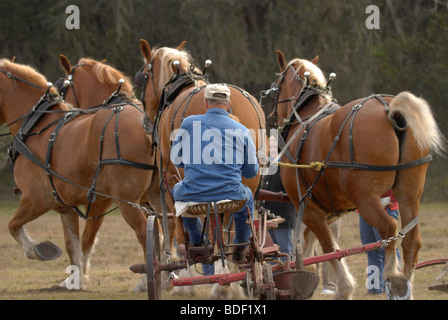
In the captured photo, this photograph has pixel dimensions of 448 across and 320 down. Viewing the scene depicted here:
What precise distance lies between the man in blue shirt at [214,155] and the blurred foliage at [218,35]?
13.9m

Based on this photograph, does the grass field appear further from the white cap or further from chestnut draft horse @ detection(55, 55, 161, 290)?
the white cap

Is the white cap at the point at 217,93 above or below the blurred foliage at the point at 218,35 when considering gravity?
below

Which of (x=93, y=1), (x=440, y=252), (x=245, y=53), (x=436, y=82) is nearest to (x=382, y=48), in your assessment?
(x=436, y=82)

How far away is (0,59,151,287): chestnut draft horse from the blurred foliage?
9.99m

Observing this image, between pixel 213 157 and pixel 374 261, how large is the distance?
10.8 feet

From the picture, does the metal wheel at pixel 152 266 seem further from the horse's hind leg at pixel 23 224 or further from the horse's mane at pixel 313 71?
the horse's mane at pixel 313 71

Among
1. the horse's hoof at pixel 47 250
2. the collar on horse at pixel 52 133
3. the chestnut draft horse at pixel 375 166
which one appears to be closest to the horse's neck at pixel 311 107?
the chestnut draft horse at pixel 375 166

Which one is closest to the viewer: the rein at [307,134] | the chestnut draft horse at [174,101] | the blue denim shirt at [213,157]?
the blue denim shirt at [213,157]

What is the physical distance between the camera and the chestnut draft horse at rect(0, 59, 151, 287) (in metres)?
7.83

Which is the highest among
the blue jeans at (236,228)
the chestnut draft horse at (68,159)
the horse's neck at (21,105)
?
the horse's neck at (21,105)

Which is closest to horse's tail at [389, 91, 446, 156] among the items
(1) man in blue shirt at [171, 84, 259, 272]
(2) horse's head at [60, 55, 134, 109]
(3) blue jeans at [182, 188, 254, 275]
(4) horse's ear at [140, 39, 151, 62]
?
(1) man in blue shirt at [171, 84, 259, 272]

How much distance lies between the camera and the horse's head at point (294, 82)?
323 inches

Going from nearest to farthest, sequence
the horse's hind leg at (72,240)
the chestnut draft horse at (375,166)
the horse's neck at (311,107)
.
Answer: the chestnut draft horse at (375,166) → the horse's neck at (311,107) → the horse's hind leg at (72,240)

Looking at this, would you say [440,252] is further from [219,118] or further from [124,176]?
[219,118]
